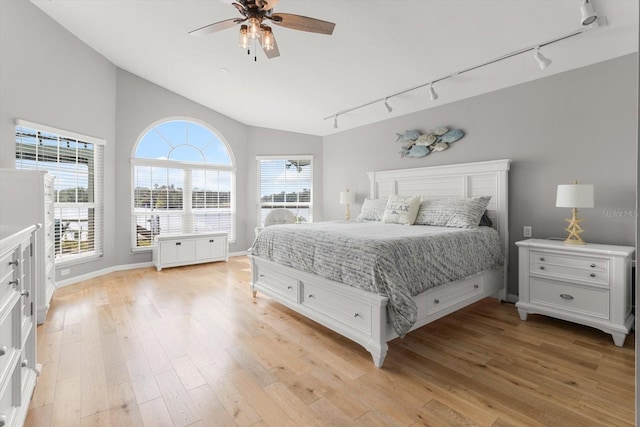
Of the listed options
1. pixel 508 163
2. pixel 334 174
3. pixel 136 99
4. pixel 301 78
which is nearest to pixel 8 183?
pixel 136 99

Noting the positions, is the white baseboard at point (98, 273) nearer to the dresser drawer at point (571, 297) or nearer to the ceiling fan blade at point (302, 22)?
the ceiling fan blade at point (302, 22)

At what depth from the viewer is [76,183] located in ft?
13.2

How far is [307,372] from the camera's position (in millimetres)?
1941

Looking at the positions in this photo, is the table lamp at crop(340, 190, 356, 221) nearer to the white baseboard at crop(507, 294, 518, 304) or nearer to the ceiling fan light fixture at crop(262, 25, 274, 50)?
the white baseboard at crop(507, 294, 518, 304)

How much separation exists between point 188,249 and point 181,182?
1.26 meters

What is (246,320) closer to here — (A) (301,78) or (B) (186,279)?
(B) (186,279)

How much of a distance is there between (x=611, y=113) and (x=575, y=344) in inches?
80.7

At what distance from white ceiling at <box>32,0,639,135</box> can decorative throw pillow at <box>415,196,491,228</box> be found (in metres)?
1.33

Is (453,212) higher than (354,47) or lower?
lower

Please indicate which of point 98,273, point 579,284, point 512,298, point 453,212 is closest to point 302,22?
point 453,212

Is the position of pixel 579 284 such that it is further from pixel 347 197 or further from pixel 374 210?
pixel 347 197

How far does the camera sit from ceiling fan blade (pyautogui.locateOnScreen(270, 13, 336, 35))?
6.72 feet

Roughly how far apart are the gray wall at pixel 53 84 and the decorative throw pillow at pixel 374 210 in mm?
3822

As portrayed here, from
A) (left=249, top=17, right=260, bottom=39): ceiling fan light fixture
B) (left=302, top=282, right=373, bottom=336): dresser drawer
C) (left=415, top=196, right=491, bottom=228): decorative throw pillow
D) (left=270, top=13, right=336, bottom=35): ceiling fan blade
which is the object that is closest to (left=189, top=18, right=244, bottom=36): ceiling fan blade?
(left=249, top=17, right=260, bottom=39): ceiling fan light fixture
